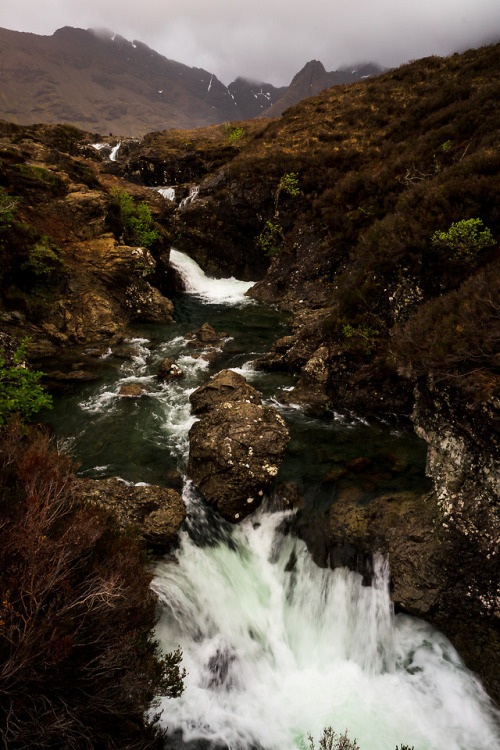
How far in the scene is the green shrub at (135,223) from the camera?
21297 mm

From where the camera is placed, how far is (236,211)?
92.5 ft

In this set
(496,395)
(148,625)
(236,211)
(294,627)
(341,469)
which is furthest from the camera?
(236,211)

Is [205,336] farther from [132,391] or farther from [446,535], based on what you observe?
[446,535]

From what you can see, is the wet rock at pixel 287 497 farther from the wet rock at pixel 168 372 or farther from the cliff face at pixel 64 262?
the cliff face at pixel 64 262

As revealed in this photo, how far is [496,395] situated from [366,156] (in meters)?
25.9

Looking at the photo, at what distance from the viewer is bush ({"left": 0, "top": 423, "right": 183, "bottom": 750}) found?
304 cm

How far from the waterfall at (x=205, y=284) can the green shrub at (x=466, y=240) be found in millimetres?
16172

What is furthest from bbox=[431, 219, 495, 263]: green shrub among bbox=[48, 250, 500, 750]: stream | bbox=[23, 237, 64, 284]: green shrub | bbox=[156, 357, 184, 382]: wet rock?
bbox=[23, 237, 64, 284]: green shrub

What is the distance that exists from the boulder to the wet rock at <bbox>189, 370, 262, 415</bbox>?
1.34m

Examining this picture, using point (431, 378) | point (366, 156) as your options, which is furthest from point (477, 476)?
point (366, 156)

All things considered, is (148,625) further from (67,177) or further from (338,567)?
(67,177)

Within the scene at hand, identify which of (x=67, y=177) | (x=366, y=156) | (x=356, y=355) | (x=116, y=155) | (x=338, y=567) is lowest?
(x=338, y=567)

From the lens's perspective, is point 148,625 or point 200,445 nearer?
point 148,625

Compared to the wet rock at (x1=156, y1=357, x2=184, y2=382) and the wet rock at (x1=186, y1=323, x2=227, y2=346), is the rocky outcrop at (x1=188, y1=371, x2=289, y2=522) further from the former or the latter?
the wet rock at (x1=186, y1=323, x2=227, y2=346)
